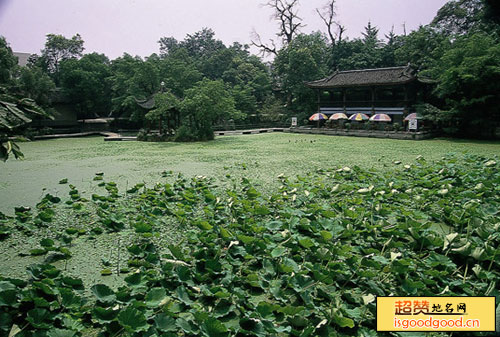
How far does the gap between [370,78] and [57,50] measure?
68.9ft

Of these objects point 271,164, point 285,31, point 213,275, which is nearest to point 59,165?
point 271,164

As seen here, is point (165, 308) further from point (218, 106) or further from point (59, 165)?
point (218, 106)

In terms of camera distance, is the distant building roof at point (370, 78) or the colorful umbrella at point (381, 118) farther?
the distant building roof at point (370, 78)

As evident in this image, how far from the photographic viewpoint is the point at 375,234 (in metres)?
2.67

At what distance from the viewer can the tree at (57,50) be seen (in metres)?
22.2

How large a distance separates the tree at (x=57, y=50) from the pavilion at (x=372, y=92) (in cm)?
1661

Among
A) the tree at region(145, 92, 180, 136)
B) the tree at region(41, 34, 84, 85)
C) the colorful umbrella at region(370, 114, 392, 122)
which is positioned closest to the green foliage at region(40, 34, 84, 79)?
the tree at region(41, 34, 84, 85)

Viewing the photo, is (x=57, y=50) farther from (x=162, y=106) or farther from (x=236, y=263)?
(x=236, y=263)

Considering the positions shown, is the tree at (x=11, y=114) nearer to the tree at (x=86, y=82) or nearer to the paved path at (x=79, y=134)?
the paved path at (x=79, y=134)

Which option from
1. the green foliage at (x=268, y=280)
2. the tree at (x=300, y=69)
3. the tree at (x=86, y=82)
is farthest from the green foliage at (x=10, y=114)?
the tree at (x=300, y=69)

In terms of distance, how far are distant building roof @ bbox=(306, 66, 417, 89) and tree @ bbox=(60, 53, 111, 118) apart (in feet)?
41.8

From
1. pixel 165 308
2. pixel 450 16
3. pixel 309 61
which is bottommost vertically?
pixel 165 308

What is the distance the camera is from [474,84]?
12.3m

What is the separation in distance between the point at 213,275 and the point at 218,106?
1260 cm
